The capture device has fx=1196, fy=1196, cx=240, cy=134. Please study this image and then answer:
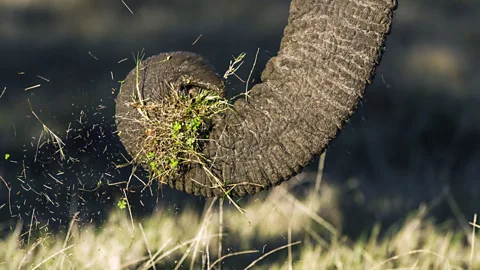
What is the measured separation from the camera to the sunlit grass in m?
4.06

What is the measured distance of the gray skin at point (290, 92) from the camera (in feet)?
10.9

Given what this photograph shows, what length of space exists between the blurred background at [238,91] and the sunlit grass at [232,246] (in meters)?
1.64

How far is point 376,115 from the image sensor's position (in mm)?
9586

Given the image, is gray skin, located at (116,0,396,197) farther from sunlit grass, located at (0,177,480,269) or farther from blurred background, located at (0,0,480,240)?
blurred background, located at (0,0,480,240)

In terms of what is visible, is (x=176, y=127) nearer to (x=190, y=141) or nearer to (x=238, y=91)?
(x=190, y=141)

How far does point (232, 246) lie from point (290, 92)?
1696mm

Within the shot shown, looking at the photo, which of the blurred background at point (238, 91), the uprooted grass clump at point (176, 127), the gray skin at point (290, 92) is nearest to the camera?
the gray skin at point (290, 92)

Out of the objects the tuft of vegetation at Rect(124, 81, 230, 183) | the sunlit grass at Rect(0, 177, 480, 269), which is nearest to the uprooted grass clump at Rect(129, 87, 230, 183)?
the tuft of vegetation at Rect(124, 81, 230, 183)

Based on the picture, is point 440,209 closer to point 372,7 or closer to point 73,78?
point 73,78

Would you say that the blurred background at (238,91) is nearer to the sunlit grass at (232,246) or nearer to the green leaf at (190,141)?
the sunlit grass at (232,246)

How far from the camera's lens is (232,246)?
4957 millimetres

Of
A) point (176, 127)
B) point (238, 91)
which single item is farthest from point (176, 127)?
point (238, 91)

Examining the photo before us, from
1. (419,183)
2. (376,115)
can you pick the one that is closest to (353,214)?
(419,183)

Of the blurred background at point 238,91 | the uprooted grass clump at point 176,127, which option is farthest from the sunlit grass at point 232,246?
the blurred background at point 238,91
